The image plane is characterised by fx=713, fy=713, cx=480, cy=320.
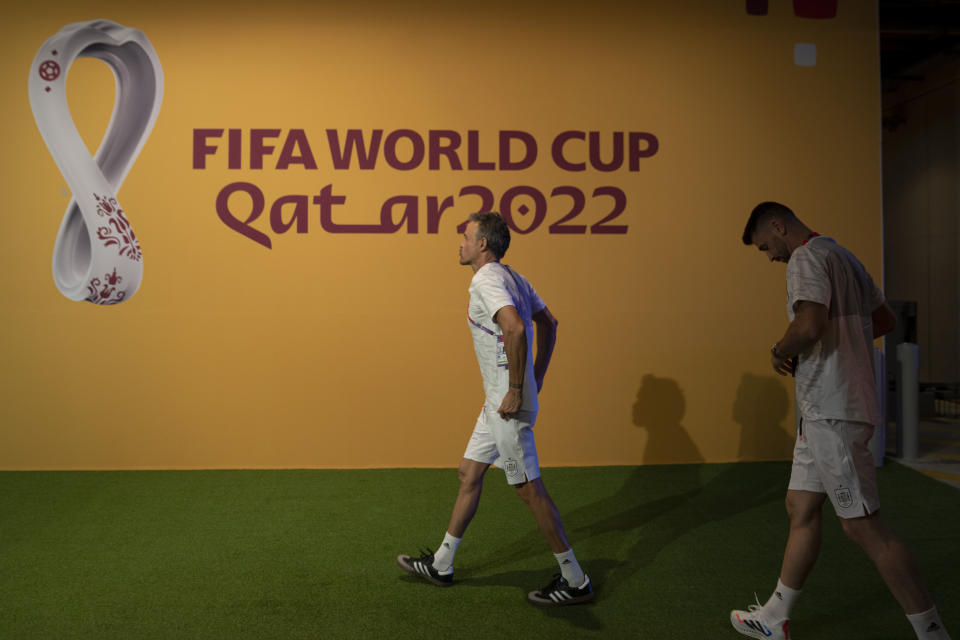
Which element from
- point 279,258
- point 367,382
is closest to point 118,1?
point 279,258

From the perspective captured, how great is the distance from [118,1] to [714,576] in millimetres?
5330

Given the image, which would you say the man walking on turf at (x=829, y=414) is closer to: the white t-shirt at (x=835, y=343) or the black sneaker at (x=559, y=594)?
the white t-shirt at (x=835, y=343)

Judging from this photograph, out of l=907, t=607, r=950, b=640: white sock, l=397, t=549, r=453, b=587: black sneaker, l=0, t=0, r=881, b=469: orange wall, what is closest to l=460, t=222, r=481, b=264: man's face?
l=397, t=549, r=453, b=587: black sneaker

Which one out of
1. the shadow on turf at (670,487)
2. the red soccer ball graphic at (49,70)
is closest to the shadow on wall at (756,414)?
the shadow on turf at (670,487)

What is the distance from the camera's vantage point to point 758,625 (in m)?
2.52

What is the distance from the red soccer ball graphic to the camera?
508cm

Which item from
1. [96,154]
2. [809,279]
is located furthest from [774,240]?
[96,154]

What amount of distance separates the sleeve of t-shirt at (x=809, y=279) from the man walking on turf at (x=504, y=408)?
945mm

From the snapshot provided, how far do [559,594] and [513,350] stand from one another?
99cm

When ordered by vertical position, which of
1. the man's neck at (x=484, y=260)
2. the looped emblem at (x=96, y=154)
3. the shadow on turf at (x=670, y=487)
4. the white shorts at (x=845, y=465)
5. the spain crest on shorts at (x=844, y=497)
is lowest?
the shadow on turf at (x=670, y=487)

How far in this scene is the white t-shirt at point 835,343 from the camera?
232 cm

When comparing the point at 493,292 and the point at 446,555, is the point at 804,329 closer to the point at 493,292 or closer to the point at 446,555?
the point at 493,292

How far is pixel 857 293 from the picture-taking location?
2396 mm

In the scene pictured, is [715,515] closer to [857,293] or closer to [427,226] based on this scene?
[857,293]
